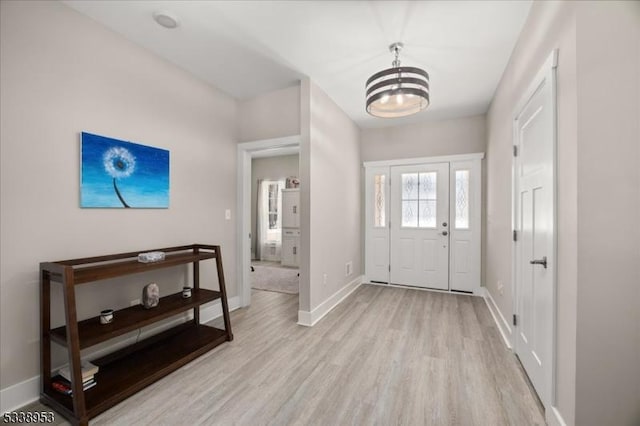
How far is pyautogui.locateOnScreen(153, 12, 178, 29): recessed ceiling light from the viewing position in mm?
2096

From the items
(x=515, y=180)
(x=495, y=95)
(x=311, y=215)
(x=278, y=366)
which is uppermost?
(x=495, y=95)

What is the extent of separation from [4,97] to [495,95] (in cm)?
460

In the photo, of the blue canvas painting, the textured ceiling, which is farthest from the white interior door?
the blue canvas painting

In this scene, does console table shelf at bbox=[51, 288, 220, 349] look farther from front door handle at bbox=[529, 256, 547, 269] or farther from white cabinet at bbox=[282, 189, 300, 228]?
white cabinet at bbox=[282, 189, 300, 228]

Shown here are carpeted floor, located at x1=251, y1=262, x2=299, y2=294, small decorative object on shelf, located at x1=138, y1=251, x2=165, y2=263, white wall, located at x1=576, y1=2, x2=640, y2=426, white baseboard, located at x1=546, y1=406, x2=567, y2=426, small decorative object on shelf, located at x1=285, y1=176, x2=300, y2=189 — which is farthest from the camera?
small decorative object on shelf, located at x1=285, y1=176, x2=300, y2=189

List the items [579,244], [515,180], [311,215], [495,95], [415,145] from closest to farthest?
[579,244]
[515,180]
[311,215]
[495,95]
[415,145]

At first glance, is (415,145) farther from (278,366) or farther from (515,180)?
(278,366)

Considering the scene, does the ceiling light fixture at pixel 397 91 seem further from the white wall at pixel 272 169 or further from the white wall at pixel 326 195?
the white wall at pixel 272 169

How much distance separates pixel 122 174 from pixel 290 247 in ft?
14.3

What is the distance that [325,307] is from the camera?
3432mm

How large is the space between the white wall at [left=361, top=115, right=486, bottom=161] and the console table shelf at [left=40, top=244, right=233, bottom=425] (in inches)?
132

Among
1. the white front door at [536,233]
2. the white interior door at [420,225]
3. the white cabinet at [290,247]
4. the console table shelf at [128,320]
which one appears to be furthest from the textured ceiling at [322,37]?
the white cabinet at [290,247]

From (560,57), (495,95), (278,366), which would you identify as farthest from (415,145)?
(278,366)

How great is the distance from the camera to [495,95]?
11.2ft
